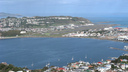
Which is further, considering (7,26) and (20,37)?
(7,26)

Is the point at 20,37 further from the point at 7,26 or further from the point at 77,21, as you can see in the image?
the point at 77,21

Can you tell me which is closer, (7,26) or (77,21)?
(7,26)

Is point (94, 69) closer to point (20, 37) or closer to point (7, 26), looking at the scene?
point (20, 37)

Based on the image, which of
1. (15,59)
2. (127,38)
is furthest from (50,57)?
(127,38)

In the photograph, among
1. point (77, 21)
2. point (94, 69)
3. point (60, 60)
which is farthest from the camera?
point (77, 21)

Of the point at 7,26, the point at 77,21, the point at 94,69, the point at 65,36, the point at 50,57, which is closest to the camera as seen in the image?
the point at 94,69

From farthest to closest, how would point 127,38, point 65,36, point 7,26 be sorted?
1. point 7,26
2. point 65,36
3. point 127,38

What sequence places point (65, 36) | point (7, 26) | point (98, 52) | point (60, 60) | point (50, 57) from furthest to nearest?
1. point (7, 26)
2. point (65, 36)
3. point (98, 52)
4. point (50, 57)
5. point (60, 60)

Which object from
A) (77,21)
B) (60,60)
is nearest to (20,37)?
(60,60)
